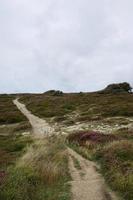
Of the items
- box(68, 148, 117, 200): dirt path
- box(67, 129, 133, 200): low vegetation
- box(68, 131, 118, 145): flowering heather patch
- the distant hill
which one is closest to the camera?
box(68, 148, 117, 200): dirt path

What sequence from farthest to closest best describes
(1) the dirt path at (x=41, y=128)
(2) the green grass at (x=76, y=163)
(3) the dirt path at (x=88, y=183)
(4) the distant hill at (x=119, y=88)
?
(4) the distant hill at (x=119, y=88) → (1) the dirt path at (x=41, y=128) → (2) the green grass at (x=76, y=163) → (3) the dirt path at (x=88, y=183)

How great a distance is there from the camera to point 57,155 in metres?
19.5

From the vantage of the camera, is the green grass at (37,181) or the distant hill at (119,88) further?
the distant hill at (119,88)

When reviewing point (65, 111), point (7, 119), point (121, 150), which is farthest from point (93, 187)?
point (65, 111)

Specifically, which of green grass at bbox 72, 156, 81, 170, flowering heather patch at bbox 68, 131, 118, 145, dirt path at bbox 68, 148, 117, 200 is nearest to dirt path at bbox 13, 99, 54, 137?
flowering heather patch at bbox 68, 131, 118, 145

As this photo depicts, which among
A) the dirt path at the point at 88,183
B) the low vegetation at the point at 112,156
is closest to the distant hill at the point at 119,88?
the low vegetation at the point at 112,156

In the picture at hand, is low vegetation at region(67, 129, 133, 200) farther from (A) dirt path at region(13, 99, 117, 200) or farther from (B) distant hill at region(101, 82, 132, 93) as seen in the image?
(B) distant hill at region(101, 82, 132, 93)

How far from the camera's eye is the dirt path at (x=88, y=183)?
1241 cm

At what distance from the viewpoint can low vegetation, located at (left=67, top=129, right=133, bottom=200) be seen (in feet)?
42.9

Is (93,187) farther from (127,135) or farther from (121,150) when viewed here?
(127,135)

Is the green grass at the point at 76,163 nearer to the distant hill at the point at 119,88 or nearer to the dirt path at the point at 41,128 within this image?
the dirt path at the point at 41,128

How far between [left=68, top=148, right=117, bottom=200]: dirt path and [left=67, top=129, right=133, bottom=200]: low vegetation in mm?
350

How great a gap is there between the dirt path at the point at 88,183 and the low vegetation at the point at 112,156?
0.35 metres

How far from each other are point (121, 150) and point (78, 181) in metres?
4.99
